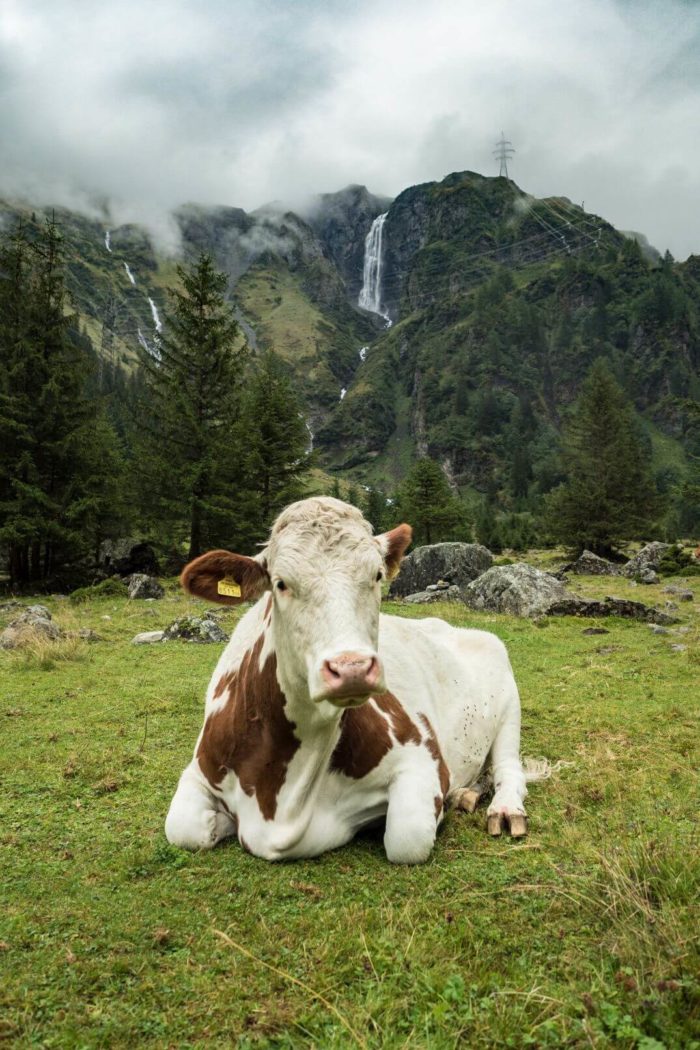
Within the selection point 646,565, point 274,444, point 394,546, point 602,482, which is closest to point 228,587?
point 394,546

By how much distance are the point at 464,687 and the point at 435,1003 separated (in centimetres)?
343

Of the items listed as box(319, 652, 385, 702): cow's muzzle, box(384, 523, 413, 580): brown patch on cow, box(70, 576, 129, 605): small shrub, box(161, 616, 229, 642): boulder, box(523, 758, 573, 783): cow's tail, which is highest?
box(384, 523, 413, 580): brown patch on cow

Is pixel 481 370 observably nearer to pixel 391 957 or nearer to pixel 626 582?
pixel 626 582

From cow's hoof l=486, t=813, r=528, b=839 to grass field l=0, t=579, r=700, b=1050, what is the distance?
11 centimetres

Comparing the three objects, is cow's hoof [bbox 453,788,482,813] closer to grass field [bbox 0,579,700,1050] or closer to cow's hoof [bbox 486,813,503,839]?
grass field [bbox 0,579,700,1050]

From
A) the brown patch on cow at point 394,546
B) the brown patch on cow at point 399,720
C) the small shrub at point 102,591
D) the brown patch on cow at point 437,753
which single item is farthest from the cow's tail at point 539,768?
the small shrub at point 102,591

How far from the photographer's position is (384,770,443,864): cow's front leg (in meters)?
3.60

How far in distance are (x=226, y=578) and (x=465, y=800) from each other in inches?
103

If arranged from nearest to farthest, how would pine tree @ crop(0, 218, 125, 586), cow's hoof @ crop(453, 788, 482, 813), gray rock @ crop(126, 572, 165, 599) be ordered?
cow's hoof @ crop(453, 788, 482, 813)
gray rock @ crop(126, 572, 165, 599)
pine tree @ crop(0, 218, 125, 586)

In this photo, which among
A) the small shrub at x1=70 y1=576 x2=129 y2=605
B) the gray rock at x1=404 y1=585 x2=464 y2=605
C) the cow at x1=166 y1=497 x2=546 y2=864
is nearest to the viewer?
the cow at x1=166 y1=497 x2=546 y2=864

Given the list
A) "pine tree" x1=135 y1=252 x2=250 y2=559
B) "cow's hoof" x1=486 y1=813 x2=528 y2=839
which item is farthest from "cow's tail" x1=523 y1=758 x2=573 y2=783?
"pine tree" x1=135 y1=252 x2=250 y2=559

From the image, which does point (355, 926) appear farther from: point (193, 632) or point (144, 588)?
point (144, 588)

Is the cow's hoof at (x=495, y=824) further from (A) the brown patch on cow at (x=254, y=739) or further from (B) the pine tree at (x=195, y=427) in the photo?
(B) the pine tree at (x=195, y=427)

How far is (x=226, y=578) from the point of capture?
3979 millimetres
